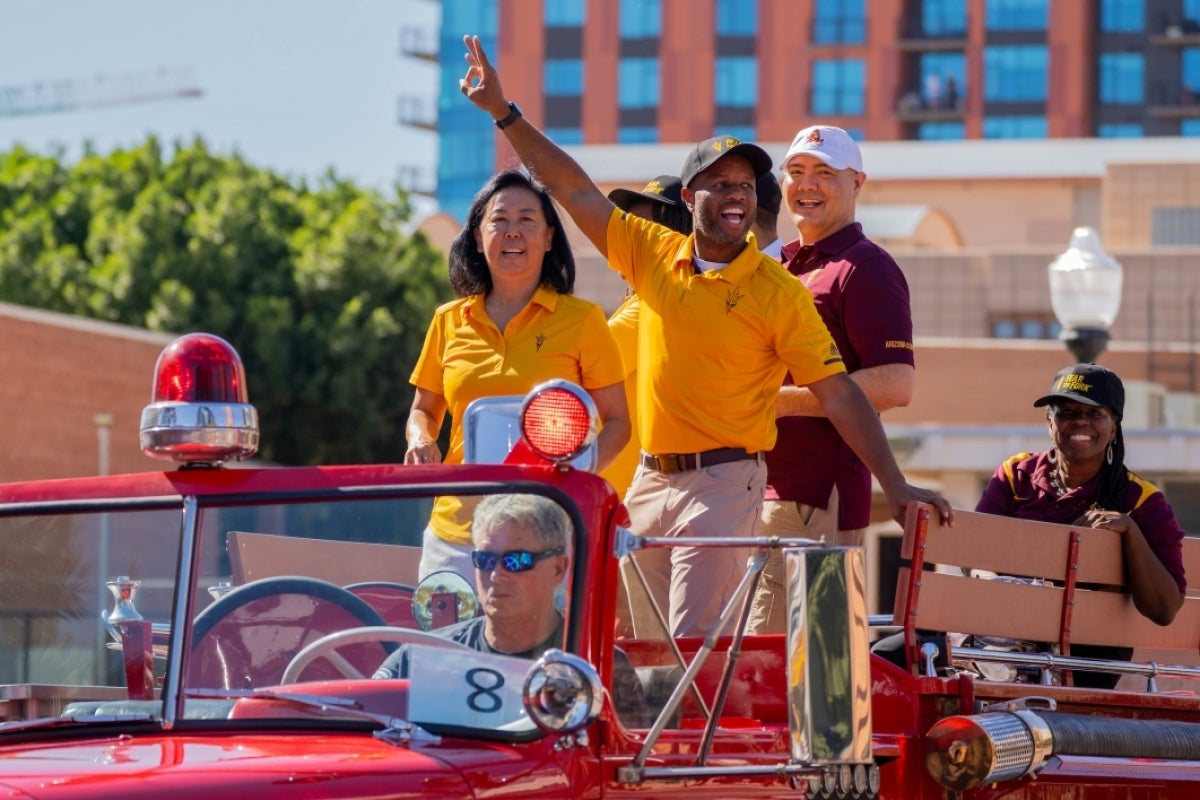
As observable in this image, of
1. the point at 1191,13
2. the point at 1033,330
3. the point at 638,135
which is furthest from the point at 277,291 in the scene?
the point at 1191,13

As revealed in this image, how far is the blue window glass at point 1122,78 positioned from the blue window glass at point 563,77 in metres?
18.3

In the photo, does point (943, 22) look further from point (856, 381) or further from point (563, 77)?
point (856, 381)

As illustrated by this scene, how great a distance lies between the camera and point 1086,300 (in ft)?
48.6

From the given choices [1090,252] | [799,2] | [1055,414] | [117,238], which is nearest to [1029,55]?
[799,2]

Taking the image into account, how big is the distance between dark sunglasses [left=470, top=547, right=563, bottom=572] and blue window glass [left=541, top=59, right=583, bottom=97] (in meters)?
74.1

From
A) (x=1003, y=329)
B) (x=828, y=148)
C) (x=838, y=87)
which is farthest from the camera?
(x=838, y=87)

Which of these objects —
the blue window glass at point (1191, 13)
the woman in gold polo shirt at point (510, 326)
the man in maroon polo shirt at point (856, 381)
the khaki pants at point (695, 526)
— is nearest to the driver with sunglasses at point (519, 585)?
the khaki pants at point (695, 526)

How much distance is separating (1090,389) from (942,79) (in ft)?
237

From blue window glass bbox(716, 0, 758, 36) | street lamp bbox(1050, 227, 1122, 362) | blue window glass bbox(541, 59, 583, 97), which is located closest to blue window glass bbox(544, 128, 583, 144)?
blue window glass bbox(541, 59, 583, 97)

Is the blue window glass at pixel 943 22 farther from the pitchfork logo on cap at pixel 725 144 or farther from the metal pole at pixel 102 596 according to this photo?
the metal pole at pixel 102 596

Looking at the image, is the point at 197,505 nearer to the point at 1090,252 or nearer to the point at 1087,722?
the point at 1087,722

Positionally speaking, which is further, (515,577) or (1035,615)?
(1035,615)

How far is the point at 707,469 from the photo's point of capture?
235 inches

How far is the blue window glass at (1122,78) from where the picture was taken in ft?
253
